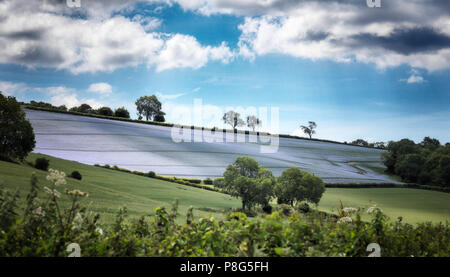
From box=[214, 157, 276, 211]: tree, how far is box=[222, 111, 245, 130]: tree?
3.27 meters

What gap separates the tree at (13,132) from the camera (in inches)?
457

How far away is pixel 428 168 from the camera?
1412cm

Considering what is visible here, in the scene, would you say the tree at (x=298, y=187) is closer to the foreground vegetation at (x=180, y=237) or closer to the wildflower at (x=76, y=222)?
the foreground vegetation at (x=180, y=237)

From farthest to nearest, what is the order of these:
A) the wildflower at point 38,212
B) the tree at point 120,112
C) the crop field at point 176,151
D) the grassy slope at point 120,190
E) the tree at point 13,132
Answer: the tree at point 120,112 → the crop field at point 176,151 → the tree at point 13,132 → the grassy slope at point 120,190 → the wildflower at point 38,212

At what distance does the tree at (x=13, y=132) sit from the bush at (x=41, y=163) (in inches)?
17.7

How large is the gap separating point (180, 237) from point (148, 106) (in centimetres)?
898

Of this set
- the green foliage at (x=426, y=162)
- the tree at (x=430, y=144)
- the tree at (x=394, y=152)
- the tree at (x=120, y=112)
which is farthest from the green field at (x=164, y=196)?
the tree at (x=120, y=112)

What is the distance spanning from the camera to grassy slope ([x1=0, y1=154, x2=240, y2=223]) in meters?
9.83

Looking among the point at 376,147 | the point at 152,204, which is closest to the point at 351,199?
the point at 376,147

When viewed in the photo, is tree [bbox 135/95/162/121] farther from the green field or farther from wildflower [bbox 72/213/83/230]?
wildflower [bbox 72/213/83/230]

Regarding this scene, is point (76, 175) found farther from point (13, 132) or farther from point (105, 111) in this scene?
point (105, 111)

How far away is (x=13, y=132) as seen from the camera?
1226 centimetres
